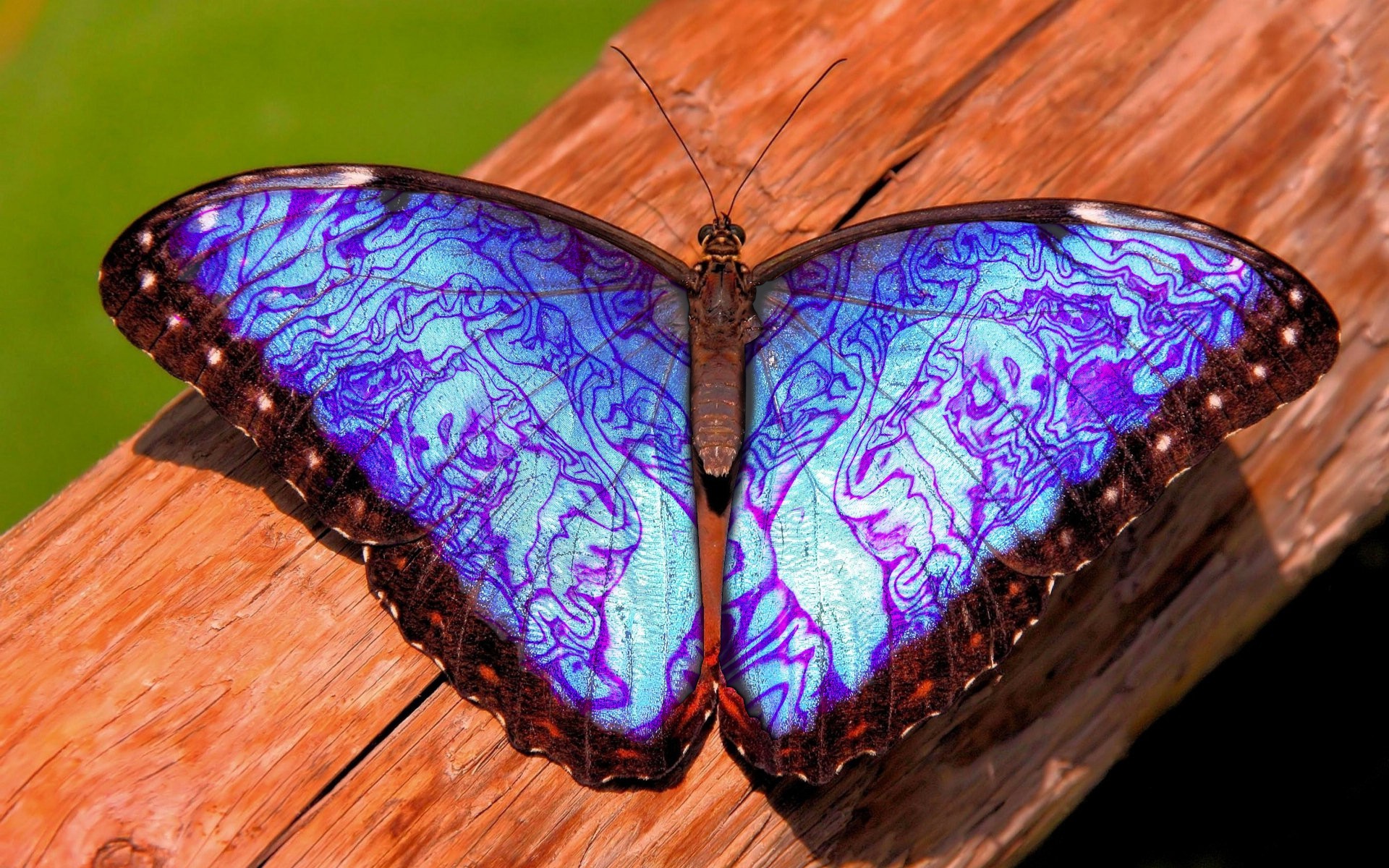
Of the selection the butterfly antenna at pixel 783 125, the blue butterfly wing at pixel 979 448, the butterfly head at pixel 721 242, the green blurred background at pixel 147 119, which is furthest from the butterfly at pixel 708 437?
the green blurred background at pixel 147 119

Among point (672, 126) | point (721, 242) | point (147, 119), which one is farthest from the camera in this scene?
point (147, 119)

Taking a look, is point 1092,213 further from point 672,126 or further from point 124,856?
point 124,856

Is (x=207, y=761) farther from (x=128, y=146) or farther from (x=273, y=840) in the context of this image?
(x=128, y=146)

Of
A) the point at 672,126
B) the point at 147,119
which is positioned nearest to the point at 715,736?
the point at 672,126

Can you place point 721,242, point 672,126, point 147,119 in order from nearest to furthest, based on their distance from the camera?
point 721,242, point 672,126, point 147,119

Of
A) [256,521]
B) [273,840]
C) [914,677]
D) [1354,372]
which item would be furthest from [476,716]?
[1354,372]

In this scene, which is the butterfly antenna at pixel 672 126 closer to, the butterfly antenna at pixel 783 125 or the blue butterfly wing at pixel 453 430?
the butterfly antenna at pixel 783 125

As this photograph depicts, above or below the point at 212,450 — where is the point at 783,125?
below

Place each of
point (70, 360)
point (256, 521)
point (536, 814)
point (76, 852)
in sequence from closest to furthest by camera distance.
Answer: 1. point (76, 852)
2. point (536, 814)
3. point (256, 521)
4. point (70, 360)
